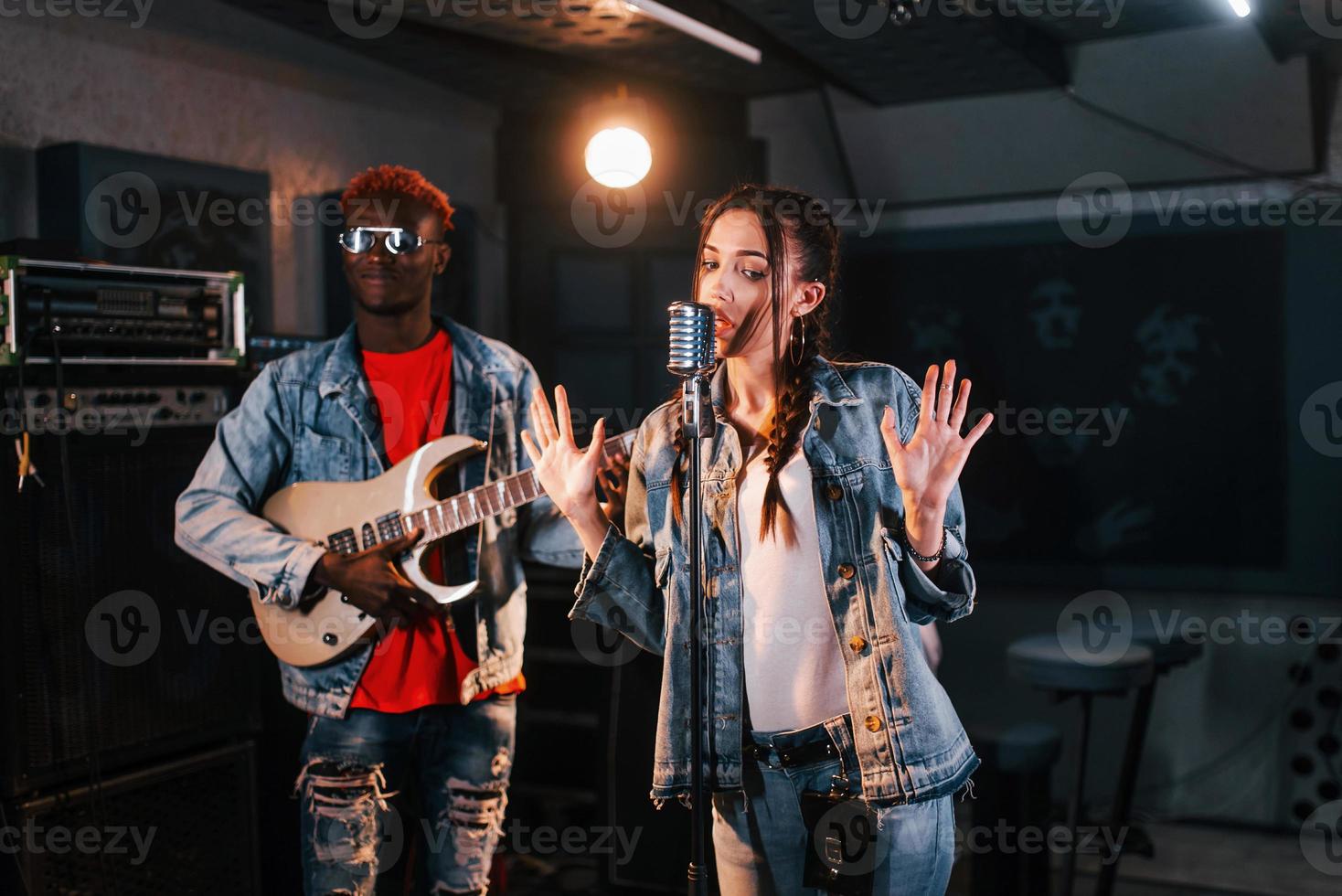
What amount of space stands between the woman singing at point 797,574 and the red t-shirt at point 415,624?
753mm

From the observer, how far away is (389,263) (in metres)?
2.80

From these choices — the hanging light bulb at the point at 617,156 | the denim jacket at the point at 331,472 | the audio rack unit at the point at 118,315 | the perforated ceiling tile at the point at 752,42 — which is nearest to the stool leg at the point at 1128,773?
the denim jacket at the point at 331,472

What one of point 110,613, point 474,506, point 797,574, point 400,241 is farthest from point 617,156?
point 797,574

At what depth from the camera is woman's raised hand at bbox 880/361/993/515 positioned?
183 cm

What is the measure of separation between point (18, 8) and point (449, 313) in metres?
1.74

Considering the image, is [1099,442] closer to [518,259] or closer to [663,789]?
[518,259]

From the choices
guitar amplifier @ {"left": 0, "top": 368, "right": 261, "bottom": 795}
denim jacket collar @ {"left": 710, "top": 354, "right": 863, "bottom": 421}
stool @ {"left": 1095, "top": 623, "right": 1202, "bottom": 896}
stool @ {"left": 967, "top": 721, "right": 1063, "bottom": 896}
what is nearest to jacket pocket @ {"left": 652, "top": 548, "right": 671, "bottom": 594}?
denim jacket collar @ {"left": 710, "top": 354, "right": 863, "bottom": 421}

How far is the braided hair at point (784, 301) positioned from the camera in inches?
77.3

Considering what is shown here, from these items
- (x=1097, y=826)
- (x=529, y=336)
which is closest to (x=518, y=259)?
(x=529, y=336)

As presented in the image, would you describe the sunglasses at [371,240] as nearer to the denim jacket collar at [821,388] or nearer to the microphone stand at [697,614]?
the denim jacket collar at [821,388]

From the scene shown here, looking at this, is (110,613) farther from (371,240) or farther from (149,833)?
(371,240)

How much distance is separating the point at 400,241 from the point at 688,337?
1.30 m

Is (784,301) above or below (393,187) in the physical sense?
below

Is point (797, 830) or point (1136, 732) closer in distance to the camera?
point (797, 830)
